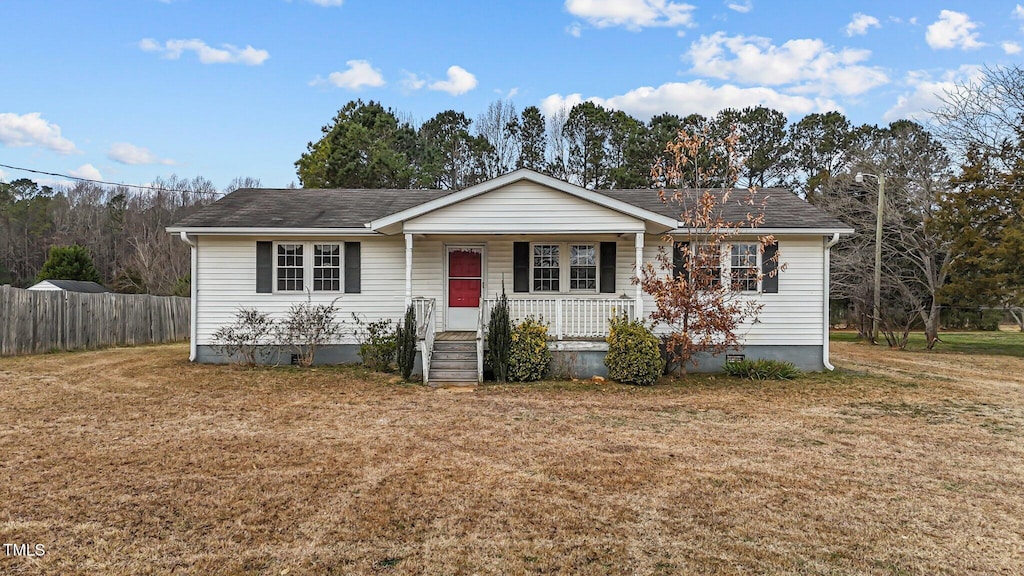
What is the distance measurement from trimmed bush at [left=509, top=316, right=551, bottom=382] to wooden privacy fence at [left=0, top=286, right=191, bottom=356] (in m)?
12.9

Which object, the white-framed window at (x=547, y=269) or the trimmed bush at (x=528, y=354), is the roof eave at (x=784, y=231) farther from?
the trimmed bush at (x=528, y=354)

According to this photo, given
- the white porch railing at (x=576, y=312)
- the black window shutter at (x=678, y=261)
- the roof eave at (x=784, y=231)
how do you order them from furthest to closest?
the black window shutter at (x=678, y=261)
the roof eave at (x=784, y=231)
the white porch railing at (x=576, y=312)

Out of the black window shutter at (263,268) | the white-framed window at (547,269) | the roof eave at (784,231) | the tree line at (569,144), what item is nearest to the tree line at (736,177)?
the tree line at (569,144)

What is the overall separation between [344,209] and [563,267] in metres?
5.39

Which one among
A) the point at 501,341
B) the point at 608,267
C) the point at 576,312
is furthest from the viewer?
the point at 608,267

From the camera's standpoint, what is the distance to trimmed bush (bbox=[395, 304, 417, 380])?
10602 mm

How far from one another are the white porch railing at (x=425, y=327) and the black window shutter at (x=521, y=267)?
1.92m

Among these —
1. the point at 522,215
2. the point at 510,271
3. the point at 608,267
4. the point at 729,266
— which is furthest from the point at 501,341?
the point at 729,266

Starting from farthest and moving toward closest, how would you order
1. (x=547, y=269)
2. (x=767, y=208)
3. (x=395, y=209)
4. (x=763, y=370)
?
(x=395, y=209)
(x=767, y=208)
(x=547, y=269)
(x=763, y=370)

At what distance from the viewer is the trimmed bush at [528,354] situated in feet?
34.9

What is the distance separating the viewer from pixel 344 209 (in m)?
13.8

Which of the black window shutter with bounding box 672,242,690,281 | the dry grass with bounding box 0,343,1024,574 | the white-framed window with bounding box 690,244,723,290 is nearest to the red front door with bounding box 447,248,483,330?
the dry grass with bounding box 0,343,1024,574

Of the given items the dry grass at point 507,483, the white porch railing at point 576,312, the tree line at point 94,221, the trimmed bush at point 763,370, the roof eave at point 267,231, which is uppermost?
the tree line at point 94,221

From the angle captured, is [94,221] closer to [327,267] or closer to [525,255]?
[327,267]
